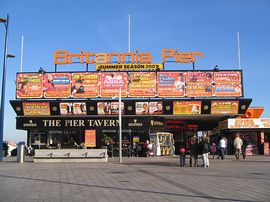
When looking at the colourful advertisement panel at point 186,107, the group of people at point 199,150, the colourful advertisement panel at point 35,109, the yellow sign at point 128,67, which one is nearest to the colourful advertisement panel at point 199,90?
the colourful advertisement panel at point 186,107

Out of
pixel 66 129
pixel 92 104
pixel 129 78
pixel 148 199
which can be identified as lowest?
pixel 148 199

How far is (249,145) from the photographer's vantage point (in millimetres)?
36969

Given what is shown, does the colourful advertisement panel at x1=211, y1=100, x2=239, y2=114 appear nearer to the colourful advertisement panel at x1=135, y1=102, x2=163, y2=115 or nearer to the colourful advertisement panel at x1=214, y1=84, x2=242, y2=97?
the colourful advertisement panel at x1=214, y1=84, x2=242, y2=97

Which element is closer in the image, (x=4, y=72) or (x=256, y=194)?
(x=256, y=194)

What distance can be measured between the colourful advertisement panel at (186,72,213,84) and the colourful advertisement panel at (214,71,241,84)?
590 mm

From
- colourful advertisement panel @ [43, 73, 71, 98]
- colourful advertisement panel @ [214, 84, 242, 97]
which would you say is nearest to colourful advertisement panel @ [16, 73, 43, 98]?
colourful advertisement panel @ [43, 73, 71, 98]

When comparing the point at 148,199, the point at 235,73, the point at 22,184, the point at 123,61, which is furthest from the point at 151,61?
the point at 148,199

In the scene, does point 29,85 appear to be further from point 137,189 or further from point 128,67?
point 137,189

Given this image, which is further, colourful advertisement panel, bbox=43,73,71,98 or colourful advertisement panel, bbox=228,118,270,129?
colourful advertisement panel, bbox=43,73,71,98

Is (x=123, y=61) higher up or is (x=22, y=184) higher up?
(x=123, y=61)

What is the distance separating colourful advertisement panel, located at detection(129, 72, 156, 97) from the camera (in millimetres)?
36844

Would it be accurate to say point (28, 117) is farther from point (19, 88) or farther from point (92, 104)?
point (92, 104)

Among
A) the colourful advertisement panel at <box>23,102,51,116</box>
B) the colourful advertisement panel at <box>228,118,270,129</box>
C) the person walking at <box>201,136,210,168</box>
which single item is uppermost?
the colourful advertisement panel at <box>23,102,51,116</box>

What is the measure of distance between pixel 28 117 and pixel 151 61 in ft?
44.7
